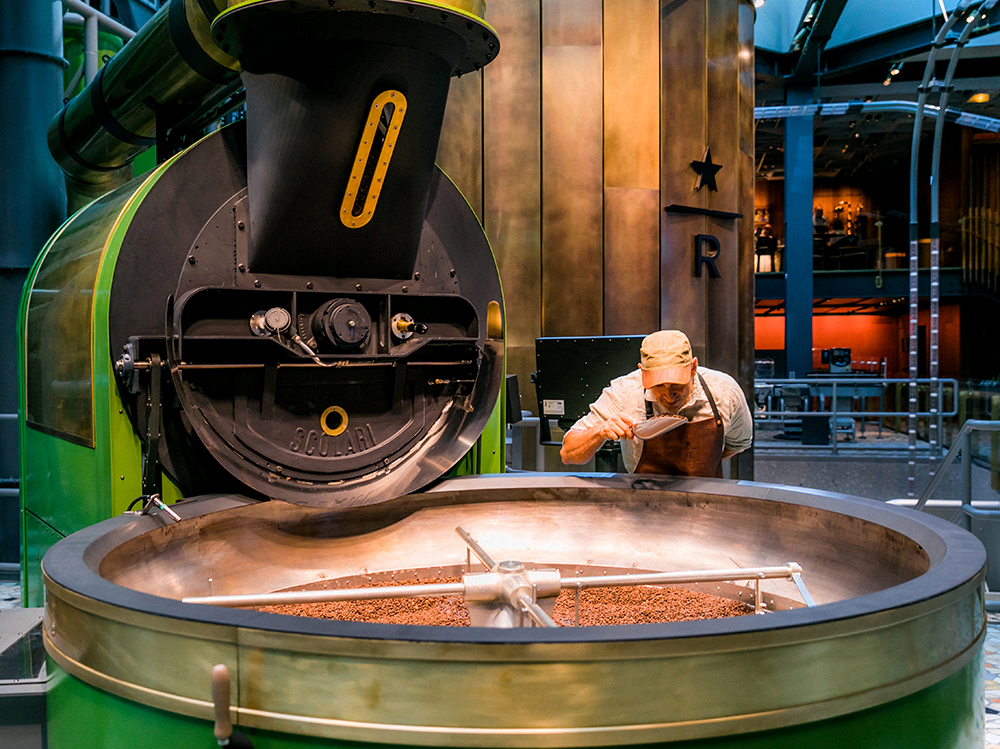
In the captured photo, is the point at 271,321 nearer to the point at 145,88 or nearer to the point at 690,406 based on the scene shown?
the point at 145,88

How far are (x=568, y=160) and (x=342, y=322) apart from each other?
3689 millimetres

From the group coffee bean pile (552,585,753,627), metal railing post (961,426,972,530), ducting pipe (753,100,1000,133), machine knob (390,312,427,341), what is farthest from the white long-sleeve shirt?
ducting pipe (753,100,1000,133)

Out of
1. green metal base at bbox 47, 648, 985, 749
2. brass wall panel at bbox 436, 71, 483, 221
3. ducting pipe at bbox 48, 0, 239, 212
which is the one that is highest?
brass wall panel at bbox 436, 71, 483, 221

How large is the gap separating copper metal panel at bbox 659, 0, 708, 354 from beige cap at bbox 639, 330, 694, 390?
3256 mm

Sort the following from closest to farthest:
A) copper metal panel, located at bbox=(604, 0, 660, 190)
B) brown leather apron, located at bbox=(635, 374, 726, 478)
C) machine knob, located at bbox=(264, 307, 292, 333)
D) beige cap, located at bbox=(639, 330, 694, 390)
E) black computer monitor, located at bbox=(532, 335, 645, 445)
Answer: machine knob, located at bbox=(264, 307, 292, 333), beige cap, located at bbox=(639, 330, 694, 390), brown leather apron, located at bbox=(635, 374, 726, 478), black computer monitor, located at bbox=(532, 335, 645, 445), copper metal panel, located at bbox=(604, 0, 660, 190)

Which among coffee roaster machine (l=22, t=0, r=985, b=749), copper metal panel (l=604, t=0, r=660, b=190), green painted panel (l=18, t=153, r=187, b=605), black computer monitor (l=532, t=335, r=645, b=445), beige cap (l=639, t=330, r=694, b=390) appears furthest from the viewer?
copper metal panel (l=604, t=0, r=660, b=190)

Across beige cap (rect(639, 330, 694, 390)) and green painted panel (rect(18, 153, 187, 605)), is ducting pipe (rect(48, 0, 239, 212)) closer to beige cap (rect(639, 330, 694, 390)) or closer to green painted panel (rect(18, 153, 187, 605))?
green painted panel (rect(18, 153, 187, 605))

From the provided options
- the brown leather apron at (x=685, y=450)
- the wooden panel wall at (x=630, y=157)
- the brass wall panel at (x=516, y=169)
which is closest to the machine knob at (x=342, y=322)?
the brown leather apron at (x=685, y=450)

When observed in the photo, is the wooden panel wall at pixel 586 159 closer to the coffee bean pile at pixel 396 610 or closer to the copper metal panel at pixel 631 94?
the copper metal panel at pixel 631 94

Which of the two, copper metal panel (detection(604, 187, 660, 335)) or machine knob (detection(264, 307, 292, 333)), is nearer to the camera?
machine knob (detection(264, 307, 292, 333))

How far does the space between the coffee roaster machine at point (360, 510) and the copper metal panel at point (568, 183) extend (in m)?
2.83

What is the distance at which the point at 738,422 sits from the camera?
121 inches

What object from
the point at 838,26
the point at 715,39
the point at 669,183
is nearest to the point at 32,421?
the point at 669,183

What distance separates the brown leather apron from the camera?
2.85m
